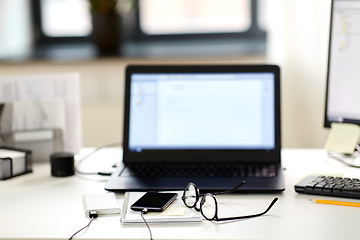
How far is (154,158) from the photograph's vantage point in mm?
1094

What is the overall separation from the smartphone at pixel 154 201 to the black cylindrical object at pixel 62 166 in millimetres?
309

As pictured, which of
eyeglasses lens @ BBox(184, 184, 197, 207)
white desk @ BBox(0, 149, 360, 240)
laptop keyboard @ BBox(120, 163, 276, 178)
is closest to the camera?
white desk @ BBox(0, 149, 360, 240)

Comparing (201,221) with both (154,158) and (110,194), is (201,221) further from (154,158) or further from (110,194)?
(154,158)

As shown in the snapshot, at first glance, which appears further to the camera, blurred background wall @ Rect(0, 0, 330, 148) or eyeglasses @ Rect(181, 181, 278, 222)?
blurred background wall @ Rect(0, 0, 330, 148)

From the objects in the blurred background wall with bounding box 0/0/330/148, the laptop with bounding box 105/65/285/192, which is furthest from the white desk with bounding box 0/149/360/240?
the blurred background wall with bounding box 0/0/330/148

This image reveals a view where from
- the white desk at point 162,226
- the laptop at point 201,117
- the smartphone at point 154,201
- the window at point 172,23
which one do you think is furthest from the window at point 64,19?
the smartphone at point 154,201

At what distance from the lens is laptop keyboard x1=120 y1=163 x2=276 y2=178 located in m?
0.99

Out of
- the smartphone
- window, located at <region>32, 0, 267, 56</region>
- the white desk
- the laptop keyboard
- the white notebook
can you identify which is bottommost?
the white desk

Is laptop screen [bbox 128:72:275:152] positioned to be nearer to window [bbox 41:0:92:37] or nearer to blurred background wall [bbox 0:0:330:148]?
blurred background wall [bbox 0:0:330:148]

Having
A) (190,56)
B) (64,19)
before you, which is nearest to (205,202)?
(190,56)

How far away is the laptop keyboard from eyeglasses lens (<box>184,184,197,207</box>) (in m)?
0.13

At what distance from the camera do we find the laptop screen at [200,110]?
1.09 m

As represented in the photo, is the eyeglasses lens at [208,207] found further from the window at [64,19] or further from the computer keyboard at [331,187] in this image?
the window at [64,19]

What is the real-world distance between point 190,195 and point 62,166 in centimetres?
40
